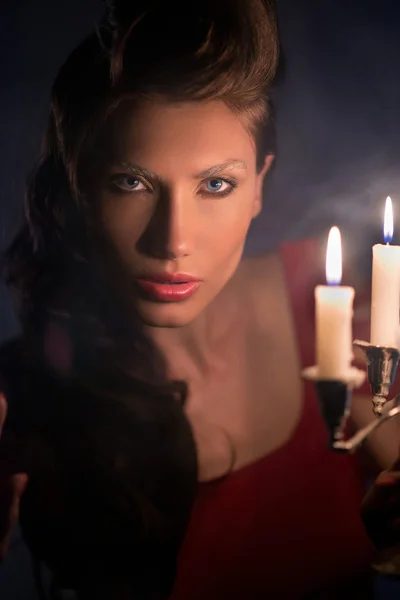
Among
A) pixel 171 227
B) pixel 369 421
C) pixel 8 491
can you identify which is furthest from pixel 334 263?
pixel 8 491

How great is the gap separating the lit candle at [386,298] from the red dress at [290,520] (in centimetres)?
50

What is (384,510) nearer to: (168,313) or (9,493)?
(168,313)

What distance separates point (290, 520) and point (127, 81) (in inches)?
40.7

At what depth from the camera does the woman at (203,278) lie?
1.30 meters

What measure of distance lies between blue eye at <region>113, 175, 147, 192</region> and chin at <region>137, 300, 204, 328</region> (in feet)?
0.82

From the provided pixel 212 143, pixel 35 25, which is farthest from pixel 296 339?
pixel 35 25

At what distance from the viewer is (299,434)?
140 cm

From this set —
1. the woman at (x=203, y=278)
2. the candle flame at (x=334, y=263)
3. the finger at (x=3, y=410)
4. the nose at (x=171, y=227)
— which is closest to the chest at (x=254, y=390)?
the woman at (x=203, y=278)

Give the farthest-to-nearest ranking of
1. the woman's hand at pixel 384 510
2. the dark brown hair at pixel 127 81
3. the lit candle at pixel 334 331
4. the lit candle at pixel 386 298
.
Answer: the dark brown hair at pixel 127 81, the woman's hand at pixel 384 510, the lit candle at pixel 386 298, the lit candle at pixel 334 331

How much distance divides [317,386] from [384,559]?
45 cm

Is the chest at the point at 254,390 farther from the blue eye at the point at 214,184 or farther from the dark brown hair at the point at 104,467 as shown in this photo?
the blue eye at the point at 214,184

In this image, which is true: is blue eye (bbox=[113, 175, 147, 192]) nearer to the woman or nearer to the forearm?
the woman

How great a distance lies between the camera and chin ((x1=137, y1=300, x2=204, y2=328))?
1.37 metres

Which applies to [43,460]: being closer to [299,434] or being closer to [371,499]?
[299,434]
